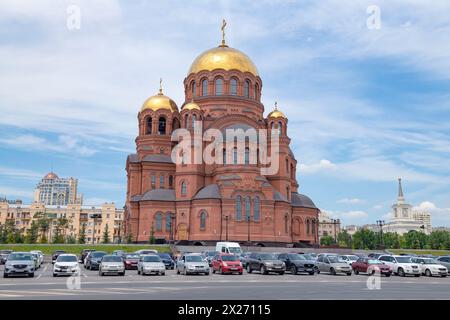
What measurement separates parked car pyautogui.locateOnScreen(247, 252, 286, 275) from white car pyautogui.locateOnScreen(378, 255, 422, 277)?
7526 millimetres

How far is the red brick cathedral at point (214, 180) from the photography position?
58844 millimetres

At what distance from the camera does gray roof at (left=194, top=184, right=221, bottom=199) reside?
59250 millimetres

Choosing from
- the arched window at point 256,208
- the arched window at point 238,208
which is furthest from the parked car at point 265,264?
the arched window at point 256,208

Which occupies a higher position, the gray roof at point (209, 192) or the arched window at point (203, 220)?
the gray roof at point (209, 192)

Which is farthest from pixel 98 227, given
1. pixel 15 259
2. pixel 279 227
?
pixel 15 259

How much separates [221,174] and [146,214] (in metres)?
11.4

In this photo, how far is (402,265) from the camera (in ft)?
105

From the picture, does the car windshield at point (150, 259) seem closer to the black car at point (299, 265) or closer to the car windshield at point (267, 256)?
the car windshield at point (267, 256)

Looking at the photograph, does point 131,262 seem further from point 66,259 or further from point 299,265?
point 299,265

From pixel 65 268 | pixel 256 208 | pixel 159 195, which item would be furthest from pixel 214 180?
pixel 65 268

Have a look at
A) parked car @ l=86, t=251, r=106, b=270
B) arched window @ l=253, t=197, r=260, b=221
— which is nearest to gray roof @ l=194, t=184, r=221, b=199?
arched window @ l=253, t=197, r=260, b=221

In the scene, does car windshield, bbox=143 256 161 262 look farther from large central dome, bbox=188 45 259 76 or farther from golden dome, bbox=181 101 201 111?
large central dome, bbox=188 45 259 76

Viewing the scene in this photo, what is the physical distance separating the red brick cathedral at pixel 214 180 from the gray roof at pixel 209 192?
0.40 feet
